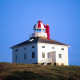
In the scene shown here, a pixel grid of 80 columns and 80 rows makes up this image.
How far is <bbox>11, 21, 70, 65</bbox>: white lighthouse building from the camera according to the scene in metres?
43.1

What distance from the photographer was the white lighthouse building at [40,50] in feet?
141

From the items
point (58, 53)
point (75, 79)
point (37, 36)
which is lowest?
point (75, 79)

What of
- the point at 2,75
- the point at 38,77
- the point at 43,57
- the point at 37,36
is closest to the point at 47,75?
the point at 38,77

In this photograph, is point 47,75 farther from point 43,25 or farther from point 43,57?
point 43,25

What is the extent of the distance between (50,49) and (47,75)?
54.1 feet

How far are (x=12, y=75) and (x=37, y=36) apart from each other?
19.4 meters

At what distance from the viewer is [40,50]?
141 ft

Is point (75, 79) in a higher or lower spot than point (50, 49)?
lower

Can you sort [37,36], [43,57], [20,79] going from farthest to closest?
1. [37,36]
2. [43,57]
3. [20,79]

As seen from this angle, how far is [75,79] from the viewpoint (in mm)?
27297

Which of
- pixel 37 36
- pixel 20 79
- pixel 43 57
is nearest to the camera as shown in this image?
pixel 20 79

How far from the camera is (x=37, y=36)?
46344 mm

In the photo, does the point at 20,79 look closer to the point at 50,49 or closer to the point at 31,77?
the point at 31,77

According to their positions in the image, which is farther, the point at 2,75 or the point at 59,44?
the point at 59,44
